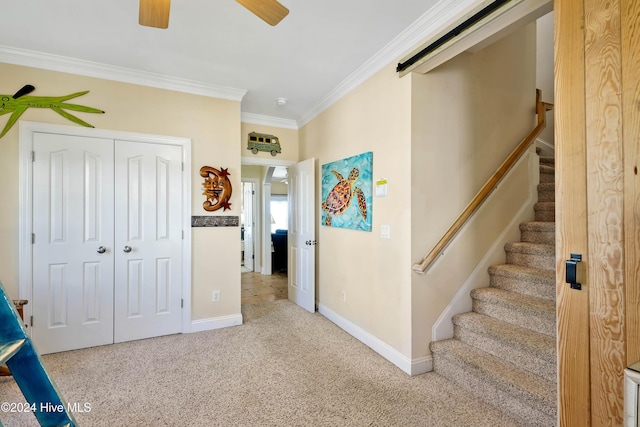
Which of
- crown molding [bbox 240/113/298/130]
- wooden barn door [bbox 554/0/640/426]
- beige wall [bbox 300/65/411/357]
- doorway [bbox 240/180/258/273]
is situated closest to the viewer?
wooden barn door [bbox 554/0/640/426]

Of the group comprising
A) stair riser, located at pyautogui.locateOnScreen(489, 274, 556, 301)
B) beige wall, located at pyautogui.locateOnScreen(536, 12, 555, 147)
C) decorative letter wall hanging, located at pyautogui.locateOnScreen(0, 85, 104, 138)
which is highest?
beige wall, located at pyautogui.locateOnScreen(536, 12, 555, 147)

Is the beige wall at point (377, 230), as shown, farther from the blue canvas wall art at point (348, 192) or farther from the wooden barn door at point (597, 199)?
the wooden barn door at point (597, 199)

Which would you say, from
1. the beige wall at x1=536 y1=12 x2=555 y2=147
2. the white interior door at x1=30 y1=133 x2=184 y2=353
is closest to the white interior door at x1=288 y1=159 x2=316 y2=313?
the white interior door at x1=30 y1=133 x2=184 y2=353

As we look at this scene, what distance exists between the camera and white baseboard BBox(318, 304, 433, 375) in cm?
237

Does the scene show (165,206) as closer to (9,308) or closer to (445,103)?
(9,308)

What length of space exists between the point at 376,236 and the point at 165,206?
7.17 feet

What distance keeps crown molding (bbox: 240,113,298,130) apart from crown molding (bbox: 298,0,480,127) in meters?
1.07

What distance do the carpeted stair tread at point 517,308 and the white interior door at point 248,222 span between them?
4877mm

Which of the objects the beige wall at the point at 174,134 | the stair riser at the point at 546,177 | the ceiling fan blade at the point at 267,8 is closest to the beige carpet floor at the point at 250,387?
the beige wall at the point at 174,134

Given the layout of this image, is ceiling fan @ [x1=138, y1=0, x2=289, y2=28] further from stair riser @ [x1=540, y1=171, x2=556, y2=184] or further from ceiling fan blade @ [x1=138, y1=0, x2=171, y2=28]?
stair riser @ [x1=540, y1=171, x2=556, y2=184]

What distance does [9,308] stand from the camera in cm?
93

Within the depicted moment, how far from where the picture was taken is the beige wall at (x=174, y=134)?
2.60 m

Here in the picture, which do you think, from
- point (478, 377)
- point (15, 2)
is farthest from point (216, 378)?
point (15, 2)

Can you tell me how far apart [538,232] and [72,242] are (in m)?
4.32
